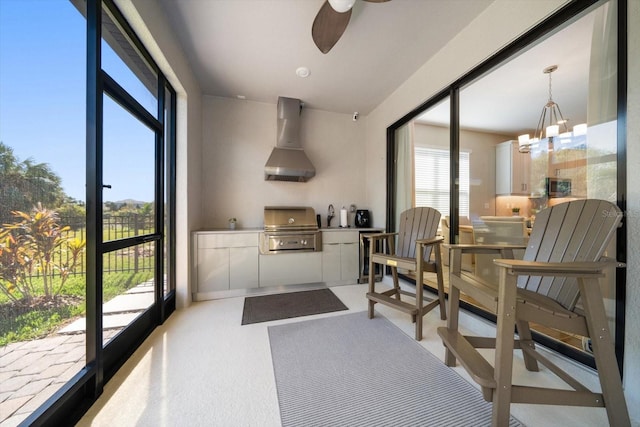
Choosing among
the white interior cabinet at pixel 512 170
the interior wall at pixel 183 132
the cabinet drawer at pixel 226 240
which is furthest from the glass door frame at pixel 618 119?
the interior wall at pixel 183 132

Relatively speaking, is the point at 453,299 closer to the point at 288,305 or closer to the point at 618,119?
the point at 618,119

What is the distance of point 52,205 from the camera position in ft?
3.31

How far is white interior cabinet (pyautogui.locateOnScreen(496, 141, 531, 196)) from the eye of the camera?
82.0 inches

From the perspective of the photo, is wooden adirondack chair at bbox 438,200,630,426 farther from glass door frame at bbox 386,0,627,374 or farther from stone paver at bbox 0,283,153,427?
stone paver at bbox 0,283,153,427

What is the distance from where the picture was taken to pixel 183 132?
2.35 meters

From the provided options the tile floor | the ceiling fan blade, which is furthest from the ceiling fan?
the tile floor

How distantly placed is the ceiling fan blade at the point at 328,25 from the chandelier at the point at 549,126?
71.6 inches

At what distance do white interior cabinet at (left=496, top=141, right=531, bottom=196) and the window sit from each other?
433 millimetres

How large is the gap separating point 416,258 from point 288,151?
92.8 inches

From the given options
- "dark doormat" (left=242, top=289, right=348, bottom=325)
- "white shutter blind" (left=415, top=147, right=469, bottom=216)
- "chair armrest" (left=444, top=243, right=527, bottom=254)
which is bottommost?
"dark doormat" (left=242, top=289, right=348, bottom=325)

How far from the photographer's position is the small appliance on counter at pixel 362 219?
358 cm

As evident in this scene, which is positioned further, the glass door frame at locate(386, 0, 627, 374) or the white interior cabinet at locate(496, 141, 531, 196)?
the white interior cabinet at locate(496, 141, 531, 196)

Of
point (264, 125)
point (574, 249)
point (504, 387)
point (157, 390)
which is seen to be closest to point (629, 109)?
point (574, 249)

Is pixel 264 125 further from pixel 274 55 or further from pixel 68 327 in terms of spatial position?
pixel 68 327
